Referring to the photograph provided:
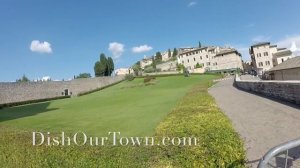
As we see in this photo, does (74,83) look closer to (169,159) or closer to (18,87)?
(18,87)

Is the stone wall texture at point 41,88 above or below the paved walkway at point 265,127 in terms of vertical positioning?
above

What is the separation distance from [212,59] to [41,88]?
7363 cm

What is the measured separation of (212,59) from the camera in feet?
388

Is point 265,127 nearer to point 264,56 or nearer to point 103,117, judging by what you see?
point 103,117

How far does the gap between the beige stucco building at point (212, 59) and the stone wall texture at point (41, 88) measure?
46548 mm

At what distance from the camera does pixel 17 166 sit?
401 inches

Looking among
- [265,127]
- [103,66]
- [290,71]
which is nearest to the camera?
[265,127]

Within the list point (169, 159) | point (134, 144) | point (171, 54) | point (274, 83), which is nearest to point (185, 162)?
point (169, 159)

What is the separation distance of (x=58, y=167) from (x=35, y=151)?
2116mm

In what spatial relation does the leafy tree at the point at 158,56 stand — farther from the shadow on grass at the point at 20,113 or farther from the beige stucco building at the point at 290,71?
the shadow on grass at the point at 20,113

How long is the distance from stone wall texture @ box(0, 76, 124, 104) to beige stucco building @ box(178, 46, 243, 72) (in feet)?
153

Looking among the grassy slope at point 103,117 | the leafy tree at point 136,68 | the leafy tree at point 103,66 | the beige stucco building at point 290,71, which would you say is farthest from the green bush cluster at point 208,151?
the leafy tree at point 103,66

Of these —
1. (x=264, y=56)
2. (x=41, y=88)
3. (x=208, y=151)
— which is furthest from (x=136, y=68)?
(x=208, y=151)

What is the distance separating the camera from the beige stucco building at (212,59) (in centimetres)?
11269
